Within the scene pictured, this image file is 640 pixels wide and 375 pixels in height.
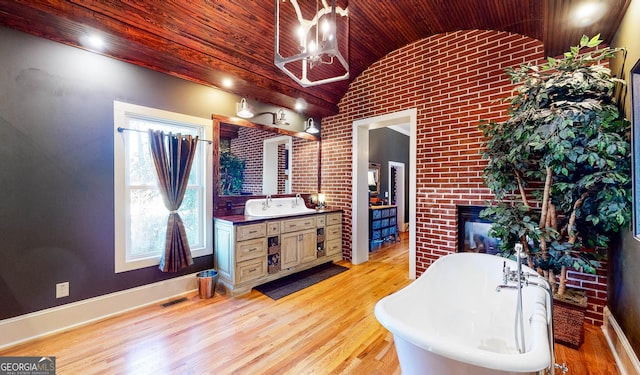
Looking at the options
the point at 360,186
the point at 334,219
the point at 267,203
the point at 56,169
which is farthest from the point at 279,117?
the point at 56,169

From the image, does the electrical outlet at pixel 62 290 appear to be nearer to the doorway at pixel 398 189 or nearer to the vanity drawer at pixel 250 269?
the vanity drawer at pixel 250 269

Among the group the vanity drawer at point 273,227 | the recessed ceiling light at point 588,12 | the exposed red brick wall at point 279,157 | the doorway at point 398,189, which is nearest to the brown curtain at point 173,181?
the exposed red brick wall at point 279,157

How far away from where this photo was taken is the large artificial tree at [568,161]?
5.90ft

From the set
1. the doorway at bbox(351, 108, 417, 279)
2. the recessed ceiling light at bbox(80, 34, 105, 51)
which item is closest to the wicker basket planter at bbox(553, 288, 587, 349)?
the doorway at bbox(351, 108, 417, 279)

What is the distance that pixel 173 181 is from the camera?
2.82 metres

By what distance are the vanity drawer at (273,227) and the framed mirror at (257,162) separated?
0.58 meters

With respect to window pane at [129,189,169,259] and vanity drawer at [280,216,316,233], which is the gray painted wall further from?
vanity drawer at [280,216,316,233]

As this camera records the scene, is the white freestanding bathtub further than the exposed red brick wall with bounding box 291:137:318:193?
No

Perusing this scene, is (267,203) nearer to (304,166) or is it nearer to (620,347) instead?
(304,166)

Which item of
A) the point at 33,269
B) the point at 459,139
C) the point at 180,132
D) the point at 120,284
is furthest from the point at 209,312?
the point at 459,139

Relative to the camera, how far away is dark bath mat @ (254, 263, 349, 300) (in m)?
3.10

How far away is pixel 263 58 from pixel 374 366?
3.25 meters

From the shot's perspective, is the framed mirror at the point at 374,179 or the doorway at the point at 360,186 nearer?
the doorway at the point at 360,186

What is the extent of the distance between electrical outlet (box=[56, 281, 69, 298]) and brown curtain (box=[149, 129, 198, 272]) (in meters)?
0.72
